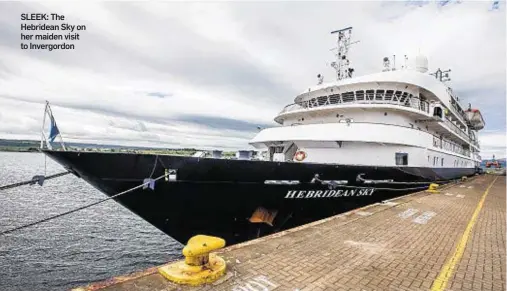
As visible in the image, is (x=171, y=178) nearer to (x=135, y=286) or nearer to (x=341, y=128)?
(x=135, y=286)

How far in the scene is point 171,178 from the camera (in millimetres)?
6492

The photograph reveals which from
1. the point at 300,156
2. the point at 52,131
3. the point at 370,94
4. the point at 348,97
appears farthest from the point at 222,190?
the point at 370,94

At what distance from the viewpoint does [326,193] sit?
9016 mm

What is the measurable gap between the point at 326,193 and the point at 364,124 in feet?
11.9

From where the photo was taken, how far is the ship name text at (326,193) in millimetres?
8328

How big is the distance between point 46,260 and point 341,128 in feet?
41.9

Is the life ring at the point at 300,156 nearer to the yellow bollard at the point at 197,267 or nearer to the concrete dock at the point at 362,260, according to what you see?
the concrete dock at the point at 362,260

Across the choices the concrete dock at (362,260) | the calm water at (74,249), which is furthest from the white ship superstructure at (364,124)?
the calm water at (74,249)

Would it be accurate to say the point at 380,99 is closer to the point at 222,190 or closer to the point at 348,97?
the point at 348,97

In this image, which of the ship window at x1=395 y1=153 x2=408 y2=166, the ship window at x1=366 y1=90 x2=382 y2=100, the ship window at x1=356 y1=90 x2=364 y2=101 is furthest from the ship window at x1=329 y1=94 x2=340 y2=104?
the ship window at x1=395 y1=153 x2=408 y2=166

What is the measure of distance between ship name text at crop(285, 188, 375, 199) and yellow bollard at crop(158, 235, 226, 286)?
4.57 metres

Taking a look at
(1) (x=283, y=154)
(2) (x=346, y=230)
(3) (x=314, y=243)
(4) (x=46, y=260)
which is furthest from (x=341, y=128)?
(4) (x=46, y=260)

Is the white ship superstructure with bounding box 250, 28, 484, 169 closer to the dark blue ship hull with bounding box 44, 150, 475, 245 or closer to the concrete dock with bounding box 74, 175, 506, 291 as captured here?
the dark blue ship hull with bounding box 44, 150, 475, 245

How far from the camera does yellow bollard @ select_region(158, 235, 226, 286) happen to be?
3609 mm
